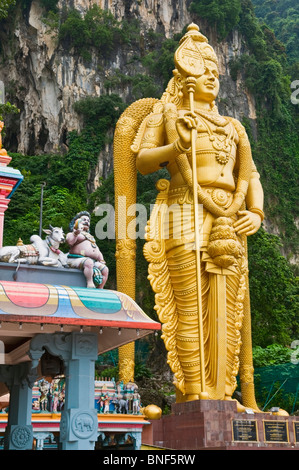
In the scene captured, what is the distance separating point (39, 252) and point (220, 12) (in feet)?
85.7

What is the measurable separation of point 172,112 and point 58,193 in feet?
47.5

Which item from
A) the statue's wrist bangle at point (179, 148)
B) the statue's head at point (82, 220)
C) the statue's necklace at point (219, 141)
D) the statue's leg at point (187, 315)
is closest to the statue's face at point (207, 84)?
the statue's necklace at point (219, 141)

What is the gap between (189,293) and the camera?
28.9 ft

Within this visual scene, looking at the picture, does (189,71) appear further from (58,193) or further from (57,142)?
(57,142)

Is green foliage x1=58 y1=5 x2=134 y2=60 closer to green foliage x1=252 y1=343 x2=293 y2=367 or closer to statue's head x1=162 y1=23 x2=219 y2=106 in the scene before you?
green foliage x1=252 y1=343 x2=293 y2=367

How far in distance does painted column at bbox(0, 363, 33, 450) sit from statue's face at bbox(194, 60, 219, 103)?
548 cm

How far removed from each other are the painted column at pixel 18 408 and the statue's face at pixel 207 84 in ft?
18.0

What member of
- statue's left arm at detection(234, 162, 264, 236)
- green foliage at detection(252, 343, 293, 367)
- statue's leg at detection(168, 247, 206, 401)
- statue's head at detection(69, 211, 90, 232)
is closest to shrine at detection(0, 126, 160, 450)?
statue's head at detection(69, 211, 90, 232)

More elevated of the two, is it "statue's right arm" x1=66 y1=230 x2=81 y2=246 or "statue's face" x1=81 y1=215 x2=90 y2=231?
"statue's face" x1=81 y1=215 x2=90 y2=231

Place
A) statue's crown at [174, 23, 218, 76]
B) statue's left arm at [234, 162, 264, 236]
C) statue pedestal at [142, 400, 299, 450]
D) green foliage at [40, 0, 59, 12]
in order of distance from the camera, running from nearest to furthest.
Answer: statue pedestal at [142, 400, 299, 450], statue's left arm at [234, 162, 264, 236], statue's crown at [174, 23, 218, 76], green foliage at [40, 0, 59, 12]

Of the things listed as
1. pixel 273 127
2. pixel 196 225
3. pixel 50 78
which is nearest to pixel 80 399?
pixel 196 225

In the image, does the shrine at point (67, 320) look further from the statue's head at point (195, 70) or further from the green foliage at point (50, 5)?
the green foliage at point (50, 5)

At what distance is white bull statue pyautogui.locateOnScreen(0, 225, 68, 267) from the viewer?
4.91 metres

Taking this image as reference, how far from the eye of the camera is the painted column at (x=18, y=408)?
19.0ft
